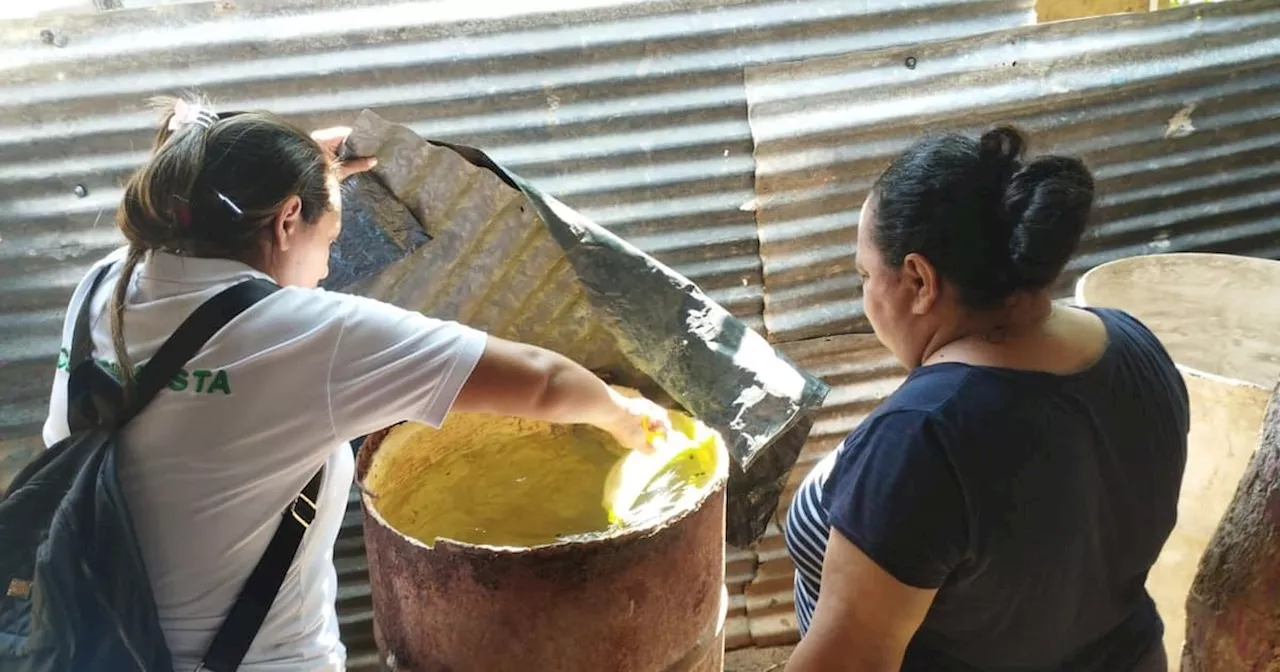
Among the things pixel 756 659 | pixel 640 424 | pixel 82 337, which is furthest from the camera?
pixel 756 659

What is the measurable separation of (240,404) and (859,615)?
102 centimetres

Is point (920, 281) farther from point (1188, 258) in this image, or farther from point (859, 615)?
point (1188, 258)

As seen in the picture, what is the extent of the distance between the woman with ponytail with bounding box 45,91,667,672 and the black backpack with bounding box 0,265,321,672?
3 centimetres

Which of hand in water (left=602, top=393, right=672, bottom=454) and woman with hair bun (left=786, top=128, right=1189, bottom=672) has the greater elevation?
woman with hair bun (left=786, top=128, right=1189, bottom=672)

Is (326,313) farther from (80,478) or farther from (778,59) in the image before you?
(778,59)

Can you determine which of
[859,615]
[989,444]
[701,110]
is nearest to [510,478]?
[701,110]

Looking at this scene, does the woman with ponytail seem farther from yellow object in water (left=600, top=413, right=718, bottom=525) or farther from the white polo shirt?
yellow object in water (left=600, top=413, right=718, bottom=525)

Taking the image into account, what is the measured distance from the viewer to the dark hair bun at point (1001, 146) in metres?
1.43

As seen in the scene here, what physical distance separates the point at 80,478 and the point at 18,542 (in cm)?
15

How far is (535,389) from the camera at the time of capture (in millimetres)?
1797

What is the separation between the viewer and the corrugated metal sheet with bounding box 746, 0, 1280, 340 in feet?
9.18

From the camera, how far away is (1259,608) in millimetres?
1498

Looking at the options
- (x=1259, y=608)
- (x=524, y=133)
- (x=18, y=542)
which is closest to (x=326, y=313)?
(x=18, y=542)

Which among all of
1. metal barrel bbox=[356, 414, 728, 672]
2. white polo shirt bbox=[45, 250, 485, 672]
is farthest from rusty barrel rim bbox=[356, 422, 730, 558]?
white polo shirt bbox=[45, 250, 485, 672]
